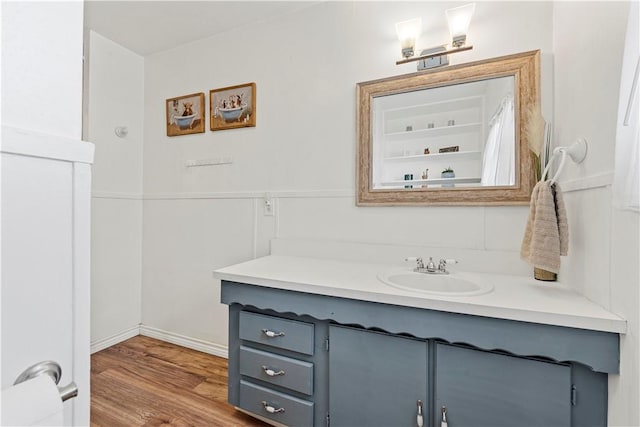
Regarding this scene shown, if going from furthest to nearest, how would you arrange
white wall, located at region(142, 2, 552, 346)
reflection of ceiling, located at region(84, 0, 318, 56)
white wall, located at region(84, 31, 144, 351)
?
1. white wall, located at region(84, 31, 144, 351)
2. reflection of ceiling, located at region(84, 0, 318, 56)
3. white wall, located at region(142, 2, 552, 346)

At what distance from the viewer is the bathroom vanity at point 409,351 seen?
1.00m

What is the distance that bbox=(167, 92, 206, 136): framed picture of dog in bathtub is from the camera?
2.41 m

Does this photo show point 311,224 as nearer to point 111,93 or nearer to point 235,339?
point 235,339

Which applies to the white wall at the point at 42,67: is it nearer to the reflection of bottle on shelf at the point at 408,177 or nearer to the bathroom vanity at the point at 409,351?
the bathroom vanity at the point at 409,351

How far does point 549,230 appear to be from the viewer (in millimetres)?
1183

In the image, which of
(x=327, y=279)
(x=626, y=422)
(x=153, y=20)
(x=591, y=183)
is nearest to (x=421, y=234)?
(x=327, y=279)

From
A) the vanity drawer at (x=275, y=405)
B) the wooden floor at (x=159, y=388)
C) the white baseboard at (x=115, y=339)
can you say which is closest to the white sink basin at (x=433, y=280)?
the vanity drawer at (x=275, y=405)

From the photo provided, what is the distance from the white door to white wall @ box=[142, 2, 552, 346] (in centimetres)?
152

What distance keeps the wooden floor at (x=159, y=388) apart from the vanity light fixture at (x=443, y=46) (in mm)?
2163

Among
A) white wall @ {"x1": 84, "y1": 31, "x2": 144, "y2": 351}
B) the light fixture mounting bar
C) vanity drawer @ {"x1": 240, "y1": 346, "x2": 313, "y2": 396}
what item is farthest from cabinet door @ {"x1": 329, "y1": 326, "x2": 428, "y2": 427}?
white wall @ {"x1": 84, "y1": 31, "x2": 144, "y2": 351}

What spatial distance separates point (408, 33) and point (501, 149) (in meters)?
0.82

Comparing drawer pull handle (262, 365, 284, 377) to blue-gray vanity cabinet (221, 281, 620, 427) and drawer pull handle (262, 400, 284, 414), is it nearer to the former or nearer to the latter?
blue-gray vanity cabinet (221, 281, 620, 427)

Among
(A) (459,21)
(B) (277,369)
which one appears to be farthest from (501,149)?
(B) (277,369)

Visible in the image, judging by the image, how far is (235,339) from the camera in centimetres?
158
